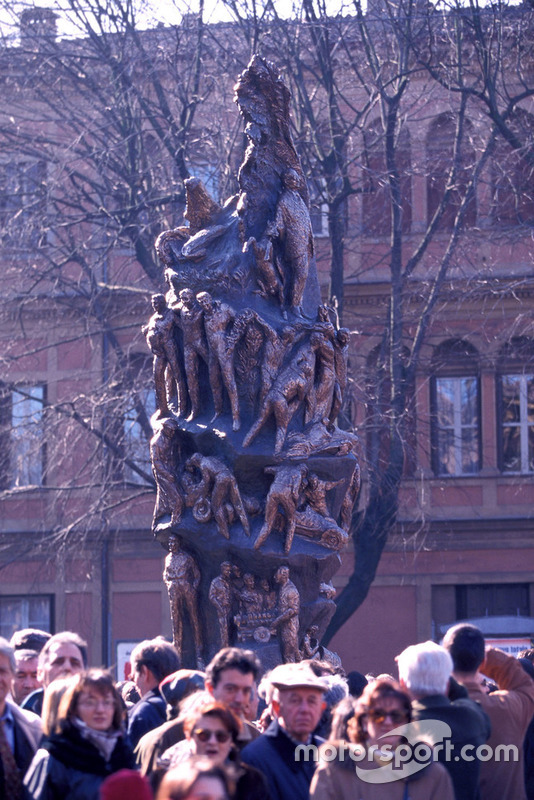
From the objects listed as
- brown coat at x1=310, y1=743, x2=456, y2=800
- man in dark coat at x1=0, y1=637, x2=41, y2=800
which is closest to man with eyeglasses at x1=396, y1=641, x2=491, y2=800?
brown coat at x1=310, y1=743, x2=456, y2=800

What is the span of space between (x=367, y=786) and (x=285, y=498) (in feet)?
12.8

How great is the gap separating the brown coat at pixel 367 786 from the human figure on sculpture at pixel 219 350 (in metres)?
4.16

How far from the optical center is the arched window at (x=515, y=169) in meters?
16.9

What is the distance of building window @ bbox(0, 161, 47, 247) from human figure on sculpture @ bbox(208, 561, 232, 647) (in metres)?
9.12

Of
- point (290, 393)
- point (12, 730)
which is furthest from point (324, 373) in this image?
point (12, 730)

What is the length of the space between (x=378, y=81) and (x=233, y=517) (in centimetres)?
858

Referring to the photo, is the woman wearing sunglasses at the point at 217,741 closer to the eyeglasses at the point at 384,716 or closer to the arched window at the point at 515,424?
the eyeglasses at the point at 384,716

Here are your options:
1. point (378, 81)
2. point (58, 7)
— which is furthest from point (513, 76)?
point (58, 7)

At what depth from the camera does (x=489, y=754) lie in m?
6.09

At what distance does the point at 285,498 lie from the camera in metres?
8.98

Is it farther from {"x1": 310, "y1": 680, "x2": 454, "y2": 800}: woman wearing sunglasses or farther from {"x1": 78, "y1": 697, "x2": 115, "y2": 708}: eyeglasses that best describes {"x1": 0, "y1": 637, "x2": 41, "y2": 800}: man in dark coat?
{"x1": 310, "y1": 680, "x2": 454, "y2": 800}: woman wearing sunglasses

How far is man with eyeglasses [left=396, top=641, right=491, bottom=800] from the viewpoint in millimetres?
5566

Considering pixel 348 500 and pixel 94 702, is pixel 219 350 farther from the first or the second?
pixel 94 702

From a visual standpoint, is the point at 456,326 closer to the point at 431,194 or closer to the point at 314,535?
the point at 431,194
